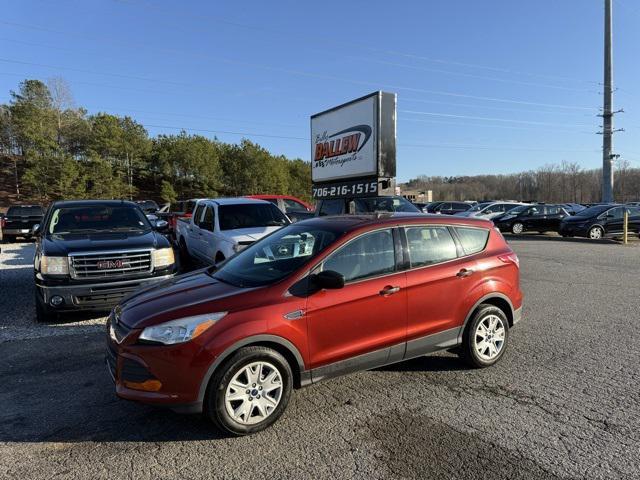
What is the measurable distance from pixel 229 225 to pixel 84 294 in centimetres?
386

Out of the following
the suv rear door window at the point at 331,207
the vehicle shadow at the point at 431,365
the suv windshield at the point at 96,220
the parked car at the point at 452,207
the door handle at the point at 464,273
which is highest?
the parked car at the point at 452,207

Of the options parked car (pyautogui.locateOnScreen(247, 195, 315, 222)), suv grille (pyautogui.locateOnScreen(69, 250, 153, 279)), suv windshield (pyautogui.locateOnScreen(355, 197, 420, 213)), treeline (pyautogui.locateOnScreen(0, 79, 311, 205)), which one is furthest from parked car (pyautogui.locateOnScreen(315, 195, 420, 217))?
treeline (pyautogui.locateOnScreen(0, 79, 311, 205))

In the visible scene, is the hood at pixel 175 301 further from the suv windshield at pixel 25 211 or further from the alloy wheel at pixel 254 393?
the suv windshield at pixel 25 211

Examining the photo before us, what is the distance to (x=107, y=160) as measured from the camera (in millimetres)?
50062

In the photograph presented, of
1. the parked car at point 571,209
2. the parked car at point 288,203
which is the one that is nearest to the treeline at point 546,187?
the parked car at point 571,209

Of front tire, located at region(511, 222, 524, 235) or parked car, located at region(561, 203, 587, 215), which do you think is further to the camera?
parked car, located at region(561, 203, 587, 215)

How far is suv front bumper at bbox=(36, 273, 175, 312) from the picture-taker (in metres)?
6.22

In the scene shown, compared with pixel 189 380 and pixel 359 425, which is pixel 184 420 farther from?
pixel 359 425

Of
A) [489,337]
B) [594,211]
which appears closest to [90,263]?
[489,337]

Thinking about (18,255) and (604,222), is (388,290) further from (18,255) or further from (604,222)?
(604,222)

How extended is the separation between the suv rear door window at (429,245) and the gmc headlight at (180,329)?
197cm

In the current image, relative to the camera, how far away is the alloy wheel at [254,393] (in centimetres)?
346

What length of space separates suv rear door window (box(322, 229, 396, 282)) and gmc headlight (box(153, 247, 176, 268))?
3.90m

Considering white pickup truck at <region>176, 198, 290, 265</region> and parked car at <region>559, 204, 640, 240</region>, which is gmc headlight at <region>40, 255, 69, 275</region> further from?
parked car at <region>559, 204, 640, 240</region>
